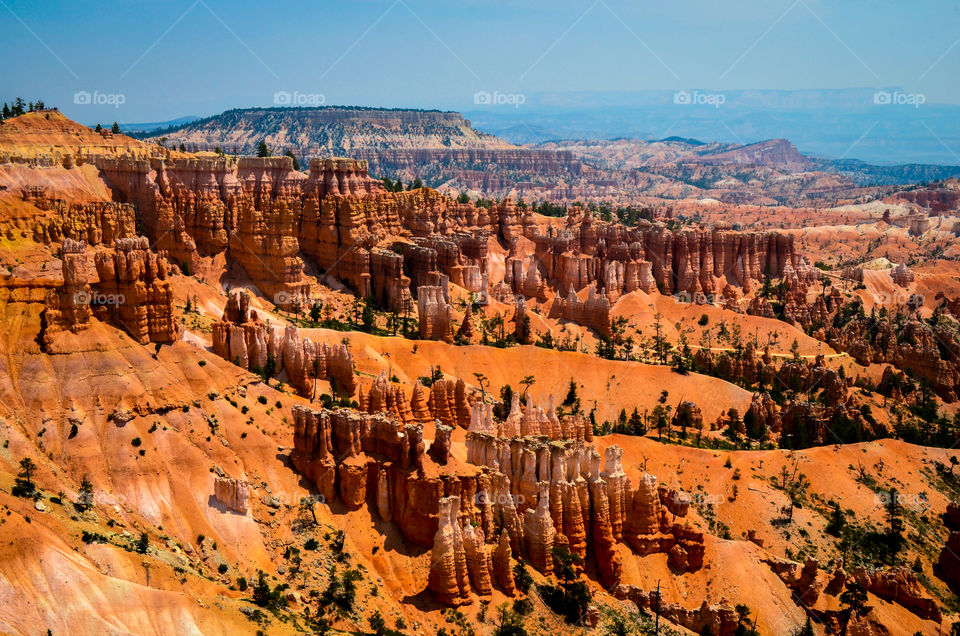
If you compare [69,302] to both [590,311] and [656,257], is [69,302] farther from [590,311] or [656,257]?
[656,257]

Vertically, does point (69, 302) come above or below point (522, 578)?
above

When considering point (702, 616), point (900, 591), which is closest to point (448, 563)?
point (702, 616)

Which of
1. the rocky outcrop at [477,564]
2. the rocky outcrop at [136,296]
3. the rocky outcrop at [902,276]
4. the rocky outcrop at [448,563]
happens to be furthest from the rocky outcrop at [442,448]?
the rocky outcrop at [902,276]

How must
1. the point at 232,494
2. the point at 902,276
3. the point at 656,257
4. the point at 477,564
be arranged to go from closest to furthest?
the point at 232,494, the point at 477,564, the point at 656,257, the point at 902,276

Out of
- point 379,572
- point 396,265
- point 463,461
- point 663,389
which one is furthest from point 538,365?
point 379,572

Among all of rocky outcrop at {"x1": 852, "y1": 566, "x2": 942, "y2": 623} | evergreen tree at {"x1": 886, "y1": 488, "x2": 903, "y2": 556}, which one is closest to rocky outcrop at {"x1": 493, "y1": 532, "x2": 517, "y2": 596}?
rocky outcrop at {"x1": 852, "y1": 566, "x2": 942, "y2": 623}

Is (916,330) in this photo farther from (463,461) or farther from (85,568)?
(85,568)

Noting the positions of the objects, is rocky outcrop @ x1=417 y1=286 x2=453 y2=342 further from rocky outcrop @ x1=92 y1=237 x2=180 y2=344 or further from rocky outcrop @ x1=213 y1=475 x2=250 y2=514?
rocky outcrop @ x1=213 y1=475 x2=250 y2=514

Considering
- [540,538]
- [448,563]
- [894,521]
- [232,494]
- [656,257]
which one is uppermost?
[656,257]

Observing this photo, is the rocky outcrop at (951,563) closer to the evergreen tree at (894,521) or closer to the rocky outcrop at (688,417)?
the evergreen tree at (894,521)
